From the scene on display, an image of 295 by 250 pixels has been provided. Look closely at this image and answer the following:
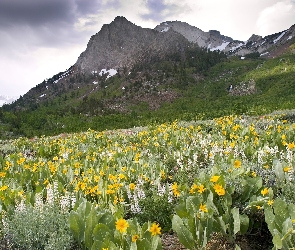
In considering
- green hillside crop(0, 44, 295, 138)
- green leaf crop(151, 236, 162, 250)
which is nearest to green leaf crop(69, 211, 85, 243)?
green leaf crop(151, 236, 162, 250)

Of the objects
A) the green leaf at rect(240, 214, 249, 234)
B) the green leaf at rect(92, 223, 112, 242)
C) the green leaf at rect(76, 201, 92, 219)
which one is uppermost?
the green leaf at rect(76, 201, 92, 219)

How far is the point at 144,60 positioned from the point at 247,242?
168065mm

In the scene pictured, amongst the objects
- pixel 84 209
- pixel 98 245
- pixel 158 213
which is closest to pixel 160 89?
pixel 158 213

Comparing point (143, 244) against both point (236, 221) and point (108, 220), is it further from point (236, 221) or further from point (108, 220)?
point (236, 221)

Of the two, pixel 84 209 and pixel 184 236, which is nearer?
pixel 184 236

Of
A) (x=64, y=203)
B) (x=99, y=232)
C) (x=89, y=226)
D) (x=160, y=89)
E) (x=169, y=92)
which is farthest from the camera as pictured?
(x=160, y=89)

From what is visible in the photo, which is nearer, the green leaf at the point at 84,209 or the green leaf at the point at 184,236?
the green leaf at the point at 184,236

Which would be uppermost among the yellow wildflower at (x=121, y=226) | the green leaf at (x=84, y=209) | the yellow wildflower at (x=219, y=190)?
the yellow wildflower at (x=219, y=190)

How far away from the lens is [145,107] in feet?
360

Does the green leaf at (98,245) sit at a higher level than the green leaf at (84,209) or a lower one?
lower

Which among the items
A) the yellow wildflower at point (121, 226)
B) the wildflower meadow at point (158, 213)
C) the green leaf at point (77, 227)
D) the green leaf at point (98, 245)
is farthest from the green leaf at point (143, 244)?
the green leaf at point (77, 227)

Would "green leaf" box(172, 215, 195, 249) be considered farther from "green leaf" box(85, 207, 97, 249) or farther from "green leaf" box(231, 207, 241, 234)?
"green leaf" box(85, 207, 97, 249)

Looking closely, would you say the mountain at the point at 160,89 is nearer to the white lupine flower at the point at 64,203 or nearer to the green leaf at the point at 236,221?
the white lupine flower at the point at 64,203

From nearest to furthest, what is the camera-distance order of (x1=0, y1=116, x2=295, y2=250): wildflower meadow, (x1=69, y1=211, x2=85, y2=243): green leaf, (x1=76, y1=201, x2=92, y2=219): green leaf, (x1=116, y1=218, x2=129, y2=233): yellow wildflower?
(x1=116, y1=218, x2=129, y2=233): yellow wildflower, (x1=0, y1=116, x2=295, y2=250): wildflower meadow, (x1=69, y1=211, x2=85, y2=243): green leaf, (x1=76, y1=201, x2=92, y2=219): green leaf
